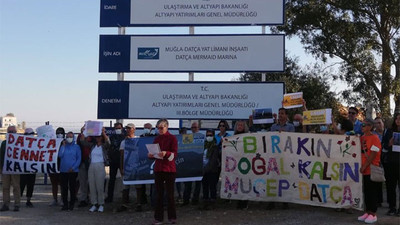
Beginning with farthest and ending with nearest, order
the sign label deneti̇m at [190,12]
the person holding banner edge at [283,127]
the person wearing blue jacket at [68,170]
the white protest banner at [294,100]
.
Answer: the sign label deneti̇m at [190,12] < the white protest banner at [294,100] < the person wearing blue jacket at [68,170] < the person holding banner edge at [283,127]

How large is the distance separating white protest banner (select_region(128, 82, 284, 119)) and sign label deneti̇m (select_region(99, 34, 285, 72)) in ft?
1.68

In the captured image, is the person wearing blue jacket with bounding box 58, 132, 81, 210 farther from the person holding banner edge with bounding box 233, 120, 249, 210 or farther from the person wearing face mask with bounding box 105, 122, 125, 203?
the person holding banner edge with bounding box 233, 120, 249, 210

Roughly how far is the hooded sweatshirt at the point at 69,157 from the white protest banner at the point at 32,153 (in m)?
0.16

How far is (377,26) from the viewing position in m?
A: 21.6

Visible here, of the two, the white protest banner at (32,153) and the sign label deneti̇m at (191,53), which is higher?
the sign label deneti̇m at (191,53)

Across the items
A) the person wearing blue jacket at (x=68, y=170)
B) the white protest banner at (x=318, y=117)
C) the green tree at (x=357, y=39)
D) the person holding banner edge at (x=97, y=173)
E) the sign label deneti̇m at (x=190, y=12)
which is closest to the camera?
the white protest banner at (x=318, y=117)

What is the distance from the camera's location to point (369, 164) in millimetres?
8180

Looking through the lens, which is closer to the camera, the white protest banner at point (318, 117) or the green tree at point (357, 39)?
the white protest banner at point (318, 117)

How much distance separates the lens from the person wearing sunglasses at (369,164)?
809 cm

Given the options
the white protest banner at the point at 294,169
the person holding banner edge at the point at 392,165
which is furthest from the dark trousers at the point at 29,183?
the person holding banner edge at the point at 392,165

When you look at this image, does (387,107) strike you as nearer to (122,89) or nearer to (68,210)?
(122,89)

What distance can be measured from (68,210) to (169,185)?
10.2 feet

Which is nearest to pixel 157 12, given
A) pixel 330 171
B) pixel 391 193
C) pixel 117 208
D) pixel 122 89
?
pixel 122 89

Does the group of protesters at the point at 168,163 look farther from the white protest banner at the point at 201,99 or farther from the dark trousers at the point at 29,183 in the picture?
the white protest banner at the point at 201,99
